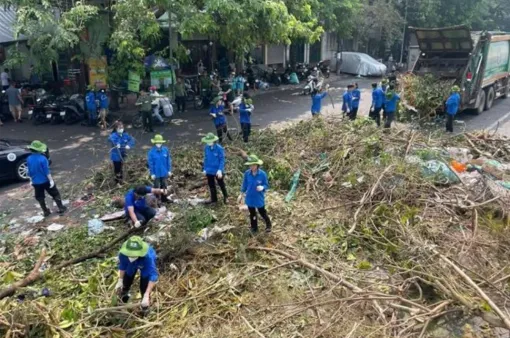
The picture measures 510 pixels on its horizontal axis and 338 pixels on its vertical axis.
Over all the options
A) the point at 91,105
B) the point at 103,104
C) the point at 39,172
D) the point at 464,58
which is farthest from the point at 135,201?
the point at 464,58

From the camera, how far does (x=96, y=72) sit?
17141 mm

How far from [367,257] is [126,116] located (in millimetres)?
11881

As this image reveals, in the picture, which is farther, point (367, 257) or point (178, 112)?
point (178, 112)

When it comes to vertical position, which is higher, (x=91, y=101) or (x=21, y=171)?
(x=91, y=101)

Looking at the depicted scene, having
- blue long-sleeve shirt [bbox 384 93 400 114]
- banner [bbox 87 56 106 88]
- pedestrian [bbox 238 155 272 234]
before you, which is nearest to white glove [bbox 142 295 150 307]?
pedestrian [bbox 238 155 272 234]

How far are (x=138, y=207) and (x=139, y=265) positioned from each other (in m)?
2.22

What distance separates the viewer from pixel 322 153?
1020 cm

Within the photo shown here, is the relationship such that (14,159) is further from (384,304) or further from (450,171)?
(450,171)

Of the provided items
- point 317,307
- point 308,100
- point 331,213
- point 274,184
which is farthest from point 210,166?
point 308,100

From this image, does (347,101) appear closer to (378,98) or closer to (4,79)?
(378,98)

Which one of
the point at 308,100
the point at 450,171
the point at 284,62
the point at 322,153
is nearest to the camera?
the point at 450,171

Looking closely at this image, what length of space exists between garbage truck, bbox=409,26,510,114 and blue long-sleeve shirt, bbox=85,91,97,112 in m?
10.4

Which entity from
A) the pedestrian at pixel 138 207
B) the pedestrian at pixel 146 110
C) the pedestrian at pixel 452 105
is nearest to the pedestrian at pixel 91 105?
the pedestrian at pixel 146 110

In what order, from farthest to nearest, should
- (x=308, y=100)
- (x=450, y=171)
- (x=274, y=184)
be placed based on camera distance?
(x=308, y=100), (x=274, y=184), (x=450, y=171)
